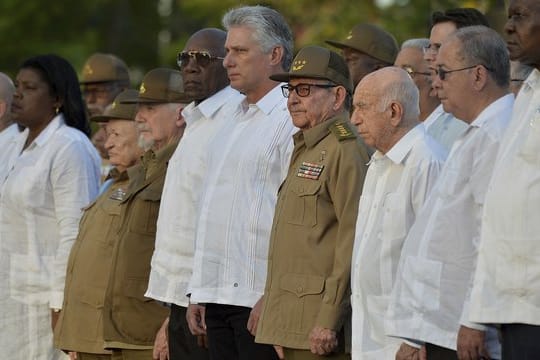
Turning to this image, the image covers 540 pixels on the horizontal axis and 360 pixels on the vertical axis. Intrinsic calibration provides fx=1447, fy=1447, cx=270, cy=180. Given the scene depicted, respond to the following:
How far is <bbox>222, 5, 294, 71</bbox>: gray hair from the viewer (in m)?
7.82

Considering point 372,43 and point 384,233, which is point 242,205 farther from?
point 372,43

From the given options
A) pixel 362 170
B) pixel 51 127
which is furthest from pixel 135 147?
pixel 362 170

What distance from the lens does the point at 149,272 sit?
854 cm

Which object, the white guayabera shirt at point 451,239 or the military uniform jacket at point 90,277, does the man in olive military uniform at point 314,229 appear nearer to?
the white guayabera shirt at point 451,239

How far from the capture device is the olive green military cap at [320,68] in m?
7.21

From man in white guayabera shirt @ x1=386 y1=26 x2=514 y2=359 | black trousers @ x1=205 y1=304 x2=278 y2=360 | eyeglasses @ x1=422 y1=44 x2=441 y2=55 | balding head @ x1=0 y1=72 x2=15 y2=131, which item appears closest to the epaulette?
man in white guayabera shirt @ x1=386 y1=26 x2=514 y2=359

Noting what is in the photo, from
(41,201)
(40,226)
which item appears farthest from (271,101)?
(40,226)

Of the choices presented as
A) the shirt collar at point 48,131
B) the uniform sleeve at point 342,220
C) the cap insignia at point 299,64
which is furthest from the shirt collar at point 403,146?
the shirt collar at point 48,131

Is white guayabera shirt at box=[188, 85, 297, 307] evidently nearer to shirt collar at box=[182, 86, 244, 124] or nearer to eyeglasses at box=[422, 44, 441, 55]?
shirt collar at box=[182, 86, 244, 124]

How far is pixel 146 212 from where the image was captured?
8.55 metres

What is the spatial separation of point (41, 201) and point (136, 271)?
1143mm

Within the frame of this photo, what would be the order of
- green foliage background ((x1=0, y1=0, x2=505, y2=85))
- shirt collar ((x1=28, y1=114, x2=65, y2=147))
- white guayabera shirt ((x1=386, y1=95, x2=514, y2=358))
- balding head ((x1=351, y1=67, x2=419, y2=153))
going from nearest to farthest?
white guayabera shirt ((x1=386, y1=95, x2=514, y2=358)) → balding head ((x1=351, y1=67, x2=419, y2=153)) → shirt collar ((x1=28, y1=114, x2=65, y2=147)) → green foliage background ((x1=0, y1=0, x2=505, y2=85))

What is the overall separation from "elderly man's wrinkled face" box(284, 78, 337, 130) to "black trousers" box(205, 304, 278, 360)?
3.42ft

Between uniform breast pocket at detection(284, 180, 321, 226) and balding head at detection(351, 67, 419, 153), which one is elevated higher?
balding head at detection(351, 67, 419, 153)
